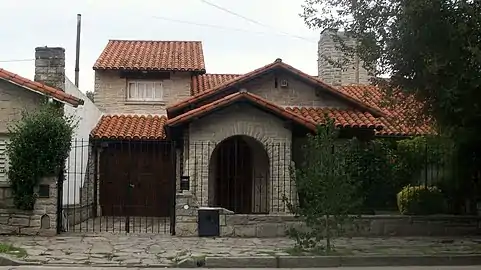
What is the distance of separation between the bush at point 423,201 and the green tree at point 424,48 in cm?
308

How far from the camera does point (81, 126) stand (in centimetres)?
1886

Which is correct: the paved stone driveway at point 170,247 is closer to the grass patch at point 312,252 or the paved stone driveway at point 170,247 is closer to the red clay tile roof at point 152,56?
the grass patch at point 312,252

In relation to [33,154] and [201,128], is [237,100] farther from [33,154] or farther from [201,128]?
[33,154]

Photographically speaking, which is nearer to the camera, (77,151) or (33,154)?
(33,154)

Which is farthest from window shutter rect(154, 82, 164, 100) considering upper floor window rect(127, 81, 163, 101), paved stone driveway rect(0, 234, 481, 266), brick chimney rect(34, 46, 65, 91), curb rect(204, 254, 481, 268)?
curb rect(204, 254, 481, 268)

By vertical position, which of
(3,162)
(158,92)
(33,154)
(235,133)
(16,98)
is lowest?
(3,162)

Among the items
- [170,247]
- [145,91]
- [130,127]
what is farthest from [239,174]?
[170,247]

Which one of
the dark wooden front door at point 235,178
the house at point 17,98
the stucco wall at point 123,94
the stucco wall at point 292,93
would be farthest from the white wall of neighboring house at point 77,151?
the stucco wall at point 292,93

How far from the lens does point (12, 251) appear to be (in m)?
12.1

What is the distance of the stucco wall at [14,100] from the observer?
16.3 m

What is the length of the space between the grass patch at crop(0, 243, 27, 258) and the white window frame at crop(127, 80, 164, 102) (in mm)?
11240

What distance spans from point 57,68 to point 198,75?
721 centimetres

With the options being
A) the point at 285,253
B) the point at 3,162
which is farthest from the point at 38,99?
the point at 285,253

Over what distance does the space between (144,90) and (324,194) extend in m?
12.7
